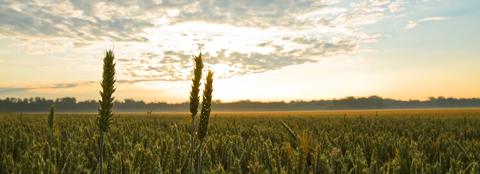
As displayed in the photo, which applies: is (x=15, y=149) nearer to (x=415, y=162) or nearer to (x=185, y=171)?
(x=185, y=171)

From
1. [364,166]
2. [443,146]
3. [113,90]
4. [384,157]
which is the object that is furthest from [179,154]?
[443,146]

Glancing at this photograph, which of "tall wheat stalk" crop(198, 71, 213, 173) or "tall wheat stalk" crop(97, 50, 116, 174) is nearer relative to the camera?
"tall wheat stalk" crop(97, 50, 116, 174)

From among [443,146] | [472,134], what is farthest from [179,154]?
[472,134]

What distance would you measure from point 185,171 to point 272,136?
17.3ft

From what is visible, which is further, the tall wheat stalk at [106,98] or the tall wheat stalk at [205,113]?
the tall wheat stalk at [205,113]

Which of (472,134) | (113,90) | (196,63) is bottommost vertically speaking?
(472,134)

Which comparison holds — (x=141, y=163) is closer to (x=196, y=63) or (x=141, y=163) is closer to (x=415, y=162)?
(x=196, y=63)

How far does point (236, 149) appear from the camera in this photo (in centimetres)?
534

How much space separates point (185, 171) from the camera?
371 cm

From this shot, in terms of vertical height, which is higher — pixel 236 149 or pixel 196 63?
pixel 196 63

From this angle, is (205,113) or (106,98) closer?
(106,98)

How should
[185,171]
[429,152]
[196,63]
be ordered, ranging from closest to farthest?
1. [196,63]
2. [185,171]
3. [429,152]

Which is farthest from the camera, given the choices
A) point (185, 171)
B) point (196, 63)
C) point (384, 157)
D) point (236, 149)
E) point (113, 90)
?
point (384, 157)

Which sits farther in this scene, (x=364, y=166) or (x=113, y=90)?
(x=364, y=166)
